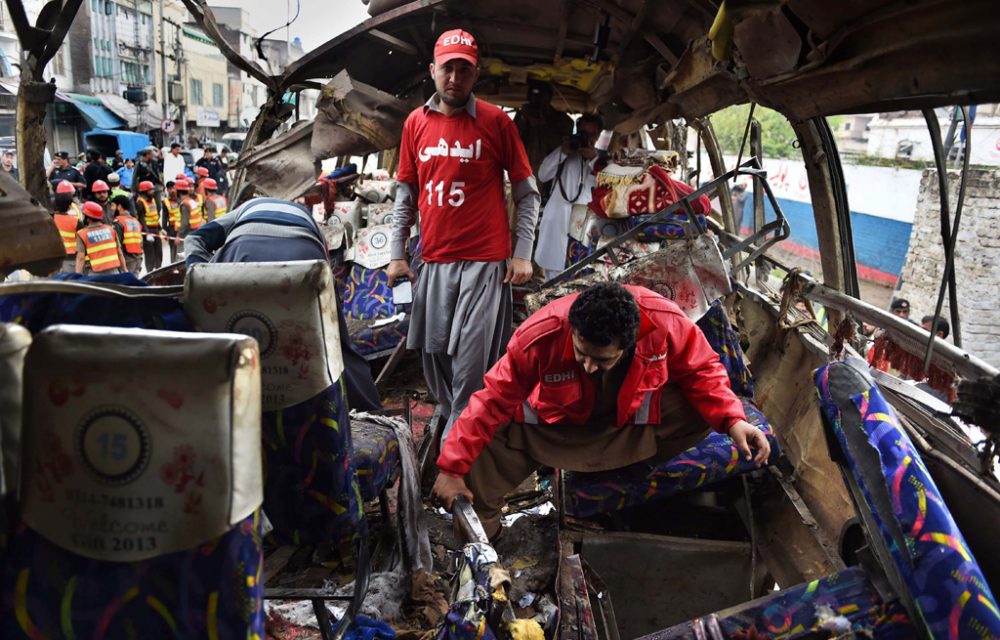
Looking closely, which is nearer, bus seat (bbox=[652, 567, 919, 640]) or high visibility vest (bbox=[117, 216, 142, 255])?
bus seat (bbox=[652, 567, 919, 640])

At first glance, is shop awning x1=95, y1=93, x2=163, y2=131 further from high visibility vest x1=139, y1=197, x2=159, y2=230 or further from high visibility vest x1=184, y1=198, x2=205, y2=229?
high visibility vest x1=184, y1=198, x2=205, y2=229

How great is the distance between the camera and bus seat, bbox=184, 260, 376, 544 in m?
1.75

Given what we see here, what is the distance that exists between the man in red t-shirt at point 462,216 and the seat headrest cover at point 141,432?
2386mm

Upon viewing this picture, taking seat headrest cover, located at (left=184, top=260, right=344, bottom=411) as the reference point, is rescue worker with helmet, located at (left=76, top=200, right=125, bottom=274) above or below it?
below

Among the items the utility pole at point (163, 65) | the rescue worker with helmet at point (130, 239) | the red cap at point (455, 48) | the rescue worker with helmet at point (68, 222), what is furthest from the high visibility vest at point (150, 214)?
the utility pole at point (163, 65)

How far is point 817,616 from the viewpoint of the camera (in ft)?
6.01

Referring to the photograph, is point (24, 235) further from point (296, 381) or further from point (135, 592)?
point (135, 592)

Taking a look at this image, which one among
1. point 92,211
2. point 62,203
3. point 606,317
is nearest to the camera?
point 606,317

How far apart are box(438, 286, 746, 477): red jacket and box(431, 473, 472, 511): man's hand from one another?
0.13 metres

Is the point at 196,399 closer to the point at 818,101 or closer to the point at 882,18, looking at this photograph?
the point at 882,18

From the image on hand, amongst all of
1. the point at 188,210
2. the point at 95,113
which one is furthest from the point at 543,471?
the point at 95,113

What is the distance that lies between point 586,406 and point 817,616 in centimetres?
122

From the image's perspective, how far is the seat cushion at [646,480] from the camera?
Answer: 9.80 feet

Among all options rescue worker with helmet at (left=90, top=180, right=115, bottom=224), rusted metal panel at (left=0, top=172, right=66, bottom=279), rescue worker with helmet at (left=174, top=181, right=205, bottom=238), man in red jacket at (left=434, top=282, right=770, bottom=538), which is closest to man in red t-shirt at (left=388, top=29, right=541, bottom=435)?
man in red jacket at (left=434, top=282, right=770, bottom=538)
